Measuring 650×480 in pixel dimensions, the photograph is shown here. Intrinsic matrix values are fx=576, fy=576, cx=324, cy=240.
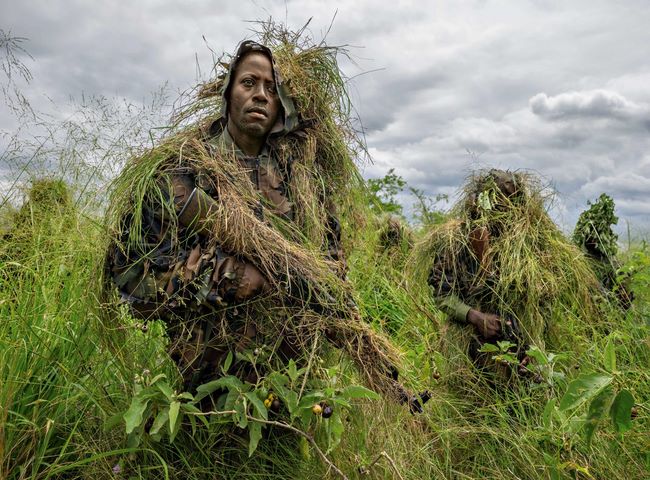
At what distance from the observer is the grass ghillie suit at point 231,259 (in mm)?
2061

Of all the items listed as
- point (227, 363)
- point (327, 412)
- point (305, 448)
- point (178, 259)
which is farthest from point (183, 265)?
point (305, 448)

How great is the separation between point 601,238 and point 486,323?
1.82 m

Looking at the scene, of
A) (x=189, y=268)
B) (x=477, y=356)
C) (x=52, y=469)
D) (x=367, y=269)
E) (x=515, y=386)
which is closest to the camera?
(x=189, y=268)

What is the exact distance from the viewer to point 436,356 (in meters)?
3.66

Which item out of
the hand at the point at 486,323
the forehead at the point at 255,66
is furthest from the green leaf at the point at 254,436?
the hand at the point at 486,323

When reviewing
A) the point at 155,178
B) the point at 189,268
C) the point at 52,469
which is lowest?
the point at 52,469

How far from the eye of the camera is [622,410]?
1674 millimetres

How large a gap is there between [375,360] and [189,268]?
2.61 ft

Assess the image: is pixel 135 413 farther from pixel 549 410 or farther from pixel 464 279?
pixel 464 279

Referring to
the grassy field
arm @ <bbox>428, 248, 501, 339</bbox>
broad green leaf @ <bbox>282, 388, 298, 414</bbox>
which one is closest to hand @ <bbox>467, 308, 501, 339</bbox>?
arm @ <bbox>428, 248, 501, 339</bbox>

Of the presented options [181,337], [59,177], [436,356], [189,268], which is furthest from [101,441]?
[436,356]

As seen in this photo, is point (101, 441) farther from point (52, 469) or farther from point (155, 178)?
point (155, 178)

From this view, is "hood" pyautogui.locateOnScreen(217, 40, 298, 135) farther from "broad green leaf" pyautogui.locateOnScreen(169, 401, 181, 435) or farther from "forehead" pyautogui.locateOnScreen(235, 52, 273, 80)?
"broad green leaf" pyautogui.locateOnScreen(169, 401, 181, 435)

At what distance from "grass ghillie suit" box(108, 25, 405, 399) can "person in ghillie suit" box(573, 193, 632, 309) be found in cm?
294
